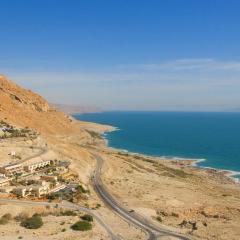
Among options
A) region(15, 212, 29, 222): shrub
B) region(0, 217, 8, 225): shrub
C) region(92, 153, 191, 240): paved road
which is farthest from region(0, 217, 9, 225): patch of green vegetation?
region(92, 153, 191, 240): paved road

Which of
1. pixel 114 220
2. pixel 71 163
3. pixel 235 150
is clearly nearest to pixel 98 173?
pixel 71 163

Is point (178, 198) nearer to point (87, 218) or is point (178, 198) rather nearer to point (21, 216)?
point (87, 218)

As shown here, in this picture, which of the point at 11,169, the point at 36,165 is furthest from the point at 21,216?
the point at 36,165

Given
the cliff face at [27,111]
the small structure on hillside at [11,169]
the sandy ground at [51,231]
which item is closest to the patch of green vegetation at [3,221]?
the sandy ground at [51,231]

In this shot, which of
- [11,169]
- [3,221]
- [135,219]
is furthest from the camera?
[11,169]

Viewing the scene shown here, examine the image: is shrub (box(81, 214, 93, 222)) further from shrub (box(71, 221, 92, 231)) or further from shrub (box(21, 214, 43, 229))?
shrub (box(21, 214, 43, 229))

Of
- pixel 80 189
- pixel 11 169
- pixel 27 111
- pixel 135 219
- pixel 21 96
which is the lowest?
pixel 135 219
